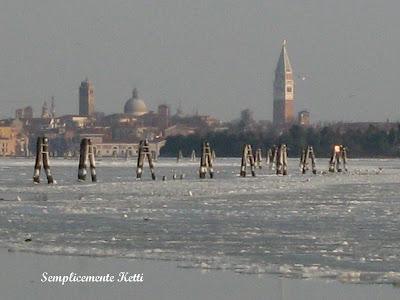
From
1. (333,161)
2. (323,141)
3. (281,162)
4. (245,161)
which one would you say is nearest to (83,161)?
(245,161)

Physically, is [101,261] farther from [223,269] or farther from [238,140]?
[238,140]

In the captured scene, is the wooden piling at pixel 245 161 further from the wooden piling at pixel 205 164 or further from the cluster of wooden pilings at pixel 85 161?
the cluster of wooden pilings at pixel 85 161

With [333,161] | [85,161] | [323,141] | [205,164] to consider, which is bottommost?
[333,161]

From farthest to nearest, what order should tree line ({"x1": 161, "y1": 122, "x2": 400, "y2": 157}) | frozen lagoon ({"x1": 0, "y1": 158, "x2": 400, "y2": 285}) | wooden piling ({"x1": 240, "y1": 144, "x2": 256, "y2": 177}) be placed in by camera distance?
tree line ({"x1": 161, "y1": 122, "x2": 400, "y2": 157}) → wooden piling ({"x1": 240, "y1": 144, "x2": 256, "y2": 177}) → frozen lagoon ({"x1": 0, "y1": 158, "x2": 400, "y2": 285})

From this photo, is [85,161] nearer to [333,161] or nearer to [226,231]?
[333,161]

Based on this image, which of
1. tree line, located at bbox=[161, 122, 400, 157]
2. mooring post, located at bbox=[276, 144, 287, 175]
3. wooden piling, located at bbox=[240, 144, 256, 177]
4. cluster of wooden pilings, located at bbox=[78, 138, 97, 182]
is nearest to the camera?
cluster of wooden pilings, located at bbox=[78, 138, 97, 182]

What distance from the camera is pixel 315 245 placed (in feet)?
61.1

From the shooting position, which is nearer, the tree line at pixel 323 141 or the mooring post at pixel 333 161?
the mooring post at pixel 333 161

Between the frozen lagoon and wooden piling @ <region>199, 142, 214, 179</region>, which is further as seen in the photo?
wooden piling @ <region>199, 142, 214, 179</region>

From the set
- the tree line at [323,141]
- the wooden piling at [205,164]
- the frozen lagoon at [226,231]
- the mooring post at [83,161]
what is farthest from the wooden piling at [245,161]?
the tree line at [323,141]

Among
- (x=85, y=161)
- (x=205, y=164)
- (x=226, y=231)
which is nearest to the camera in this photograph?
(x=226, y=231)

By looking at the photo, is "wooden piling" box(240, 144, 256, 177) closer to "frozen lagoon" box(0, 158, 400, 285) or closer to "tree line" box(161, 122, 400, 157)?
"frozen lagoon" box(0, 158, 400, 285)

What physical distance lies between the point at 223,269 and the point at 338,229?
6.03 metres

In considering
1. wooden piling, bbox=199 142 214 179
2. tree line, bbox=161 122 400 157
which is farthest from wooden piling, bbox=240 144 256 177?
tree line, bbox=161 122 400 157
